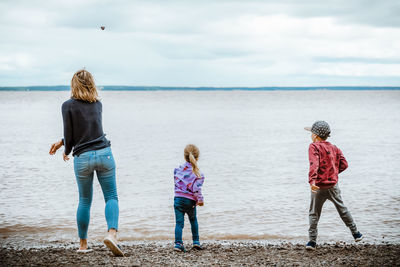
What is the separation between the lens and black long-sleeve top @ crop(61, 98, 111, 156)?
4957 millimetres

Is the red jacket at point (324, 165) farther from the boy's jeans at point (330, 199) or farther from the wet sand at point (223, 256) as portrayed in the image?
the wet sand at point (223, 256)

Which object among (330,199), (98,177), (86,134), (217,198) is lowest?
(217,198)

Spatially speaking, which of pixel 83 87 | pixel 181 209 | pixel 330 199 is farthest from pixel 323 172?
pixel 83 87

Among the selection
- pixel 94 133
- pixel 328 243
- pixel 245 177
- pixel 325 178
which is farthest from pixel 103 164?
pixel 245 177

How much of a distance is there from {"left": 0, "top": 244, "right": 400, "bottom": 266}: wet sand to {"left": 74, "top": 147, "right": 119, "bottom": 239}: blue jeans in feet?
1.40

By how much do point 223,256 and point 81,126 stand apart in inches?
90.7

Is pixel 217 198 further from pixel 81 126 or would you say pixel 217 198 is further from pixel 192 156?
pixel 81 126

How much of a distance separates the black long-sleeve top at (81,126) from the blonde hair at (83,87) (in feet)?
0.20

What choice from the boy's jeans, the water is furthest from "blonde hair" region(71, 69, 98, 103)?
the water

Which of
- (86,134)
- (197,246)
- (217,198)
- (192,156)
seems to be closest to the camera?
(86,134)

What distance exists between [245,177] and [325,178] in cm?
715

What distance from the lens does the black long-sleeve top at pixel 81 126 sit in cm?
496

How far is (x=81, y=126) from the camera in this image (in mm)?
4973

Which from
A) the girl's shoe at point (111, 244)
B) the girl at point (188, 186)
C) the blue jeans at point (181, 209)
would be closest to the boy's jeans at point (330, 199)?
the girl at point (188, 186)
